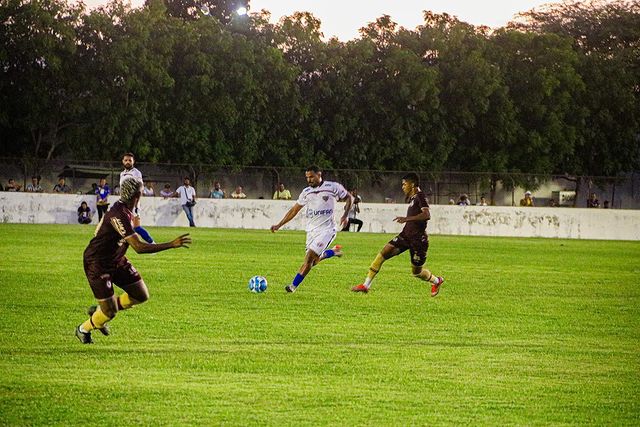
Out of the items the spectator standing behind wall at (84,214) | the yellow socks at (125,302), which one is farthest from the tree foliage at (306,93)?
the yellow socks at (125,302)

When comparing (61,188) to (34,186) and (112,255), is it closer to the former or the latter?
(34,186)

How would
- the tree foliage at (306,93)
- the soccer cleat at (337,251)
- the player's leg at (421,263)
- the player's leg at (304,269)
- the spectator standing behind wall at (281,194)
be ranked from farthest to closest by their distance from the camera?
1. the tree foliage at (306,93)
2. the spectator standing behind wall at (281,194)
3. the soccer cleat at (337,251)
4. the player's leg at (421,263)
5. the player's leg at (304,269)

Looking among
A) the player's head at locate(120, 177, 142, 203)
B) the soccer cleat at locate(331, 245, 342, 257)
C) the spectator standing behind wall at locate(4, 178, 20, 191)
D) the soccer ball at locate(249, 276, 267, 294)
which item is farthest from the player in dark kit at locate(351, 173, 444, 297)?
the spectator standing behind wall at locate(4, 178, 20, 191)

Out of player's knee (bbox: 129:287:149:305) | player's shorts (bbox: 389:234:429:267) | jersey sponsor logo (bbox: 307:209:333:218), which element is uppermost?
jersey sponsor logo (bbox: 307:209:333:218)

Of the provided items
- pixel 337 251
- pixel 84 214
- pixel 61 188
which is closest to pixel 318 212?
pixel 337 251

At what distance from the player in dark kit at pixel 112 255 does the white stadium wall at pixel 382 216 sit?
105 ft

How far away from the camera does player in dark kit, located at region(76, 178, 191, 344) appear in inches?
408

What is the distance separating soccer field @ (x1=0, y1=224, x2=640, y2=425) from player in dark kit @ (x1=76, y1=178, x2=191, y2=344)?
37 centimetres

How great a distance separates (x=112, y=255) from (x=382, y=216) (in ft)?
115

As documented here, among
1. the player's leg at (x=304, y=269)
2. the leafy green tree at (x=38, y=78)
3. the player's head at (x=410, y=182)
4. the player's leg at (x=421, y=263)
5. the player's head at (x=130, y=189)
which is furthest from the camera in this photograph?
the leafy green tree at (x=38, y=78)

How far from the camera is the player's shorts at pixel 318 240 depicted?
17.7 metres

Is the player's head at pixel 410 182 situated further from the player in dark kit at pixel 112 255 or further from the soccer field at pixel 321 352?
the player in dark kit at pixel 112 255

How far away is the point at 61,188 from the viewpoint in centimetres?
4397

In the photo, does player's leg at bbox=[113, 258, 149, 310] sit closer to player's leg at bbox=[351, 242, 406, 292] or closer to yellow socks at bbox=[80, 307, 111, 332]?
yellow socks at bbox=[80, 307, 111, 332]
